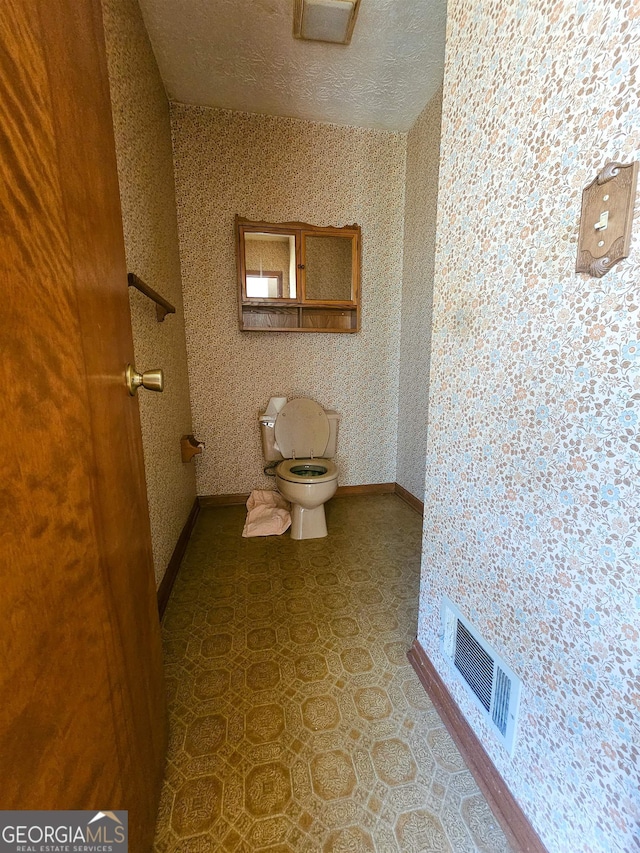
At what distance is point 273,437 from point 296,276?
106 cm

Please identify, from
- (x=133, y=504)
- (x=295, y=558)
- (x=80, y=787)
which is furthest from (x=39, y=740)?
(x=295, y=558)

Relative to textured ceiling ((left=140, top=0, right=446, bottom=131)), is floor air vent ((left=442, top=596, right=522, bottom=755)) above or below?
below

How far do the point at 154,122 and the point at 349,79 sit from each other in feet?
3.36

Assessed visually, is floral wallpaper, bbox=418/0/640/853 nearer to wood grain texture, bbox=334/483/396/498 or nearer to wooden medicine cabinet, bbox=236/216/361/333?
wooden medicine cabinet, bbox=236/216/361/333

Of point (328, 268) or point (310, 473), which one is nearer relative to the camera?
point (310, 473)

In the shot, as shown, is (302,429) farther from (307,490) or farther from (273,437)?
(307,490)

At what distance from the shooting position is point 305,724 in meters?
1.01

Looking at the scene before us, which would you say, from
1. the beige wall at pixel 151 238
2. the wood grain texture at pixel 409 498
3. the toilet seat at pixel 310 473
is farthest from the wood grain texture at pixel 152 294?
the wood grain texture at pixel 409 498

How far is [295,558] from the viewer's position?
1.84 meters

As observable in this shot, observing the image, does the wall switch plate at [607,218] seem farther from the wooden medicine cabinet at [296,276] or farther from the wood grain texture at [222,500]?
the wood grain texture at [222,500]

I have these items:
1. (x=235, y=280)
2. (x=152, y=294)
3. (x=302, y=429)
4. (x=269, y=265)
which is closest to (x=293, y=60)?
(x=269, y=265)

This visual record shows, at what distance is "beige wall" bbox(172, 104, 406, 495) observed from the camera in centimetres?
212

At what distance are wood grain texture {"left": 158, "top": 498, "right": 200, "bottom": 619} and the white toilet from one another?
576 mm

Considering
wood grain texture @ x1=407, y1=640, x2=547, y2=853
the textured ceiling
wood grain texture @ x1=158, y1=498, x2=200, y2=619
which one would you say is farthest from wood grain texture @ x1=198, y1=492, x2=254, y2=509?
the textured ceiling
